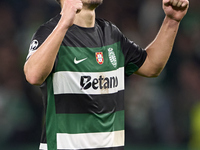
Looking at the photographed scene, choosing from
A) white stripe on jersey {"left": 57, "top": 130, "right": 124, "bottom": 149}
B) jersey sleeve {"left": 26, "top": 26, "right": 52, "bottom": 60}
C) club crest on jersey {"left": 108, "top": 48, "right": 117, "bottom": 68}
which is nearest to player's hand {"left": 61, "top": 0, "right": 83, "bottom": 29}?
jersey sleeve {"left": 26, "top": 26, "right": 52, "bottom": 60}

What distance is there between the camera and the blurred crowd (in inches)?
316

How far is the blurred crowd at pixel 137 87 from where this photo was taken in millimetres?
8016

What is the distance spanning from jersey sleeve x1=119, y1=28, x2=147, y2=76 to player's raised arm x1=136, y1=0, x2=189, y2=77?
45mm

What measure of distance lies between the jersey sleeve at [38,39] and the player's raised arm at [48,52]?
3.7 inches

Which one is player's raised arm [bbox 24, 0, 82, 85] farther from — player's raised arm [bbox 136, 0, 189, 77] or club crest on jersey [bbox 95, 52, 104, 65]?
player's raised arm [bbox 136, 0, 189, 77]

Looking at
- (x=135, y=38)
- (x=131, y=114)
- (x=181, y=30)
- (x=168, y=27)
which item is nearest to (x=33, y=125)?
(x=131, y=114)

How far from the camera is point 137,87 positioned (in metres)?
8.41

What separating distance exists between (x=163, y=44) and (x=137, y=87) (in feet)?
16.4

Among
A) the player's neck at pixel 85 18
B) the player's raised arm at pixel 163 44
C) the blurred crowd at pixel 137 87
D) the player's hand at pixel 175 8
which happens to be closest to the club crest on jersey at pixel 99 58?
the player's neck at pixel 85 18

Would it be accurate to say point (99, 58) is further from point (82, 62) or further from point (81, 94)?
point (81, 94)

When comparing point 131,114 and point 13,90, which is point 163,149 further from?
point 13,90

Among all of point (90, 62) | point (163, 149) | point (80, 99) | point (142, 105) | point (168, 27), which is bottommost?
point (163, 149)

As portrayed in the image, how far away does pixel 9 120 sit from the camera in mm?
7926

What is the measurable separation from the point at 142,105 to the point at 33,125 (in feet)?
6.02
